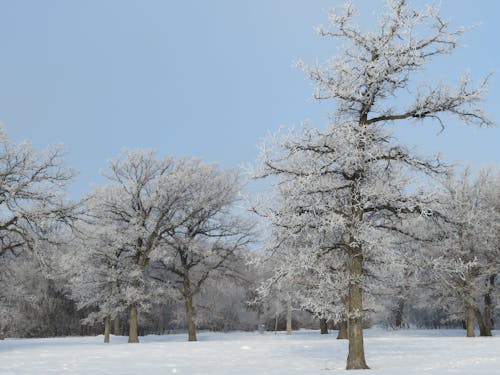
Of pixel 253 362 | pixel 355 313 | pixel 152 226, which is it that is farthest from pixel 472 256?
pixel 355 313

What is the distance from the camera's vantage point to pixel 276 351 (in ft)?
80.5

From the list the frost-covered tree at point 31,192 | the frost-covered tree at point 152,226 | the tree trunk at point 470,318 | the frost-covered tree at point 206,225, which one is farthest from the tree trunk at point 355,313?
the tree trunk at point 470,318

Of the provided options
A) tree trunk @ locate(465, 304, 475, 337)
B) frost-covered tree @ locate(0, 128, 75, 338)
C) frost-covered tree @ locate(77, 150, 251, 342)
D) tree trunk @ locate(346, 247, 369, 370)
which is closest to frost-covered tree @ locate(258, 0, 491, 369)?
tree trunk @ locate(346, 247, 369, 370)

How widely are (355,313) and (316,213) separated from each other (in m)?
3.07

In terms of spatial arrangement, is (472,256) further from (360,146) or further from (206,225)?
(360,146)

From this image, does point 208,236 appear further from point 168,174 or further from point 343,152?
point 343,152

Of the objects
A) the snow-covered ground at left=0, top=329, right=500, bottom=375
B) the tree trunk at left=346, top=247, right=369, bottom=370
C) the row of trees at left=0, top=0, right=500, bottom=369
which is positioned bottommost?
the snow-covered ground at left=0, top=329, right=500, bottom=375

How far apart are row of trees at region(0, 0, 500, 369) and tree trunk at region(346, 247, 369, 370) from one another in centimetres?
5

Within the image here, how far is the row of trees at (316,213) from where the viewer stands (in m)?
16.0

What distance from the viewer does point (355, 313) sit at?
16.0 metres

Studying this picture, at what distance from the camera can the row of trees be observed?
15977 millimetres

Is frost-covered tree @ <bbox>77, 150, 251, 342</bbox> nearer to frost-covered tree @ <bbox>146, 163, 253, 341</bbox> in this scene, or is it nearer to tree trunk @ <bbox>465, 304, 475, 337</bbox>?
frost-covered tree @ <bbox>146, 163, 253, 341</bbox>

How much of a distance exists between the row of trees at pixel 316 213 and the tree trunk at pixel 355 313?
47 millimetres

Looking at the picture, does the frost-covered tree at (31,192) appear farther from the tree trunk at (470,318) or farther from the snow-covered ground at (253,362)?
the tree trunk at (470,318)
